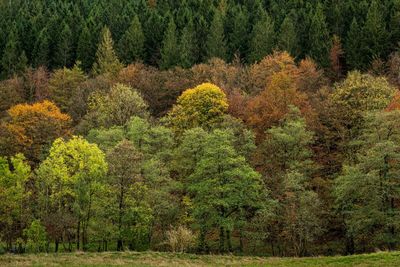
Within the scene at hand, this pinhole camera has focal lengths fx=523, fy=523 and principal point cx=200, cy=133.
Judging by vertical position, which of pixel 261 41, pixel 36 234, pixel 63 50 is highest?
pixel 63 50

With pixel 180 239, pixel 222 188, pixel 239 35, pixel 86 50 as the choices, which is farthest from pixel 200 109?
pixel 86 50

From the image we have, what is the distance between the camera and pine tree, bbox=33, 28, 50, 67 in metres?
131

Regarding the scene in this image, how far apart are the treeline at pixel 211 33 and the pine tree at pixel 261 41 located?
216 mm

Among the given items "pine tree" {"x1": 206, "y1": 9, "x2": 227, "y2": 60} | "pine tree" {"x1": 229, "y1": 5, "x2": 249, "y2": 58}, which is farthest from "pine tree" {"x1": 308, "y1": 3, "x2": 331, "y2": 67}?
"pine tree" {"x1": 206, "y1": 9, "x2": 227, "y2": 60}

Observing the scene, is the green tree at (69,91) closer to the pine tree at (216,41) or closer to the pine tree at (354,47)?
the pine tree at (216,41)

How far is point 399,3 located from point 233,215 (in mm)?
77198

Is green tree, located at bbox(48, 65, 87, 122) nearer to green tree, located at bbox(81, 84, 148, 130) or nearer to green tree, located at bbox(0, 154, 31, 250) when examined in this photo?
green tree, located at bbox(81, 84, 148, 130)

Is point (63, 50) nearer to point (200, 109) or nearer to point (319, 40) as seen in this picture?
point (200, 109)

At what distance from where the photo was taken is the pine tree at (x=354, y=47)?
4198 inches

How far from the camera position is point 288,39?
4469 inches

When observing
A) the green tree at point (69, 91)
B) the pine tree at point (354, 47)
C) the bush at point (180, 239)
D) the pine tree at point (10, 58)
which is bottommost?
the bush at point (180, 239)

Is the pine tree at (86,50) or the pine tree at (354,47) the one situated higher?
the pine tree at (86,50)

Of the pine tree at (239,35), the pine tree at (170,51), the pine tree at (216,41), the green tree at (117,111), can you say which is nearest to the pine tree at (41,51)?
the pine tree at (170,51)

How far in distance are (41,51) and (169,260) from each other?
10293cm
